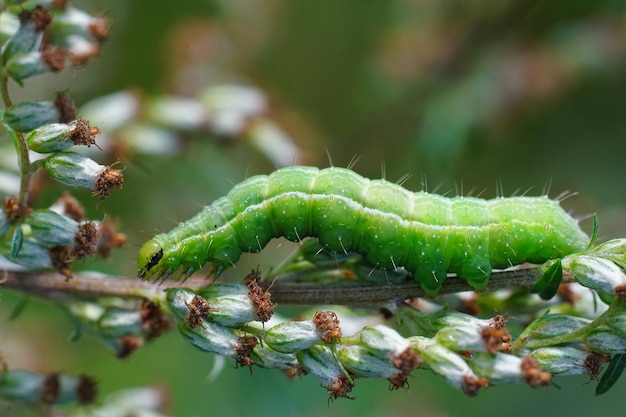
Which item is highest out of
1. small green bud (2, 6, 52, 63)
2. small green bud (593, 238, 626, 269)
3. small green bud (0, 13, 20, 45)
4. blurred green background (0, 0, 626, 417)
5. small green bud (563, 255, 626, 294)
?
small green bud (2, 6, 52, 63)

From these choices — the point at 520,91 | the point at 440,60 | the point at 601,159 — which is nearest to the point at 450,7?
the point at 440,60

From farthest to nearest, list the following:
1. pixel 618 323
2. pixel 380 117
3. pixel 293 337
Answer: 1. pixel 380 117
2. pixel 293 337
3. pixel 618 323

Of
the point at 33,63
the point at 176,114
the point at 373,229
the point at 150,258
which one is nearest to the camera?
the point at 33,63

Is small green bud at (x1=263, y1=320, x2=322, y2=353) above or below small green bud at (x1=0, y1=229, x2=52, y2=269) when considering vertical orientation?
above

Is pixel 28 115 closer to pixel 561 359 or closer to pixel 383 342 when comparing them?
pixel 383 342

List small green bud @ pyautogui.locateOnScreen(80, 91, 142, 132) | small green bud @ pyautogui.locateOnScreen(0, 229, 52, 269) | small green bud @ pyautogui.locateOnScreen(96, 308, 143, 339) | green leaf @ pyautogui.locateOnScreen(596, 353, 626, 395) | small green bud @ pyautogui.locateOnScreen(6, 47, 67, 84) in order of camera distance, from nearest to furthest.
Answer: green leaf @ pyautogui.locateOnScreen(596, 353, 626, 395) → small green bud @ pyautogui.locateOnScreen(6, 47, 67, 84) → small green bud @ pyautogui.locateOnScreen(0, 229, 52, 269) → small green bud @ pyautogui.locateOnScreen(96, 308, 143, 339) → small green bud @ pyautogui.locateOnScreen(80, 91, 142, 132)

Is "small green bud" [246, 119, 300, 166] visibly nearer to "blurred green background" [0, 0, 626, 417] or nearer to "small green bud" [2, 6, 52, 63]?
"blurred green background" [0, 0, 626, 417]

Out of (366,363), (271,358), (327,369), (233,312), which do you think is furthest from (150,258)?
(366,363)

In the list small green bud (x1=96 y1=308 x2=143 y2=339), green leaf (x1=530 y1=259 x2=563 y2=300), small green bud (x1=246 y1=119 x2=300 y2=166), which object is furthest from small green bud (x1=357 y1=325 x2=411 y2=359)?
small green bud (x1=246 y1=119 x2=300 y2=166)
